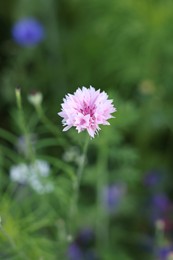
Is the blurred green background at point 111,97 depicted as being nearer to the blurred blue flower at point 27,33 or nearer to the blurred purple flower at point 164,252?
the blurred purple flower at point 164,252

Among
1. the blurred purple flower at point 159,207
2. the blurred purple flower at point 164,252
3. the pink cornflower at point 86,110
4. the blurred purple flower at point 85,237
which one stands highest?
the blurred purple flower at point 159,207

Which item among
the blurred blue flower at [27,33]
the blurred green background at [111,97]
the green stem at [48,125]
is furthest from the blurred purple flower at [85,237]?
the blurred blue flower at [27,33]

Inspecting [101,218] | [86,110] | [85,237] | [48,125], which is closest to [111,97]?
[48,125]

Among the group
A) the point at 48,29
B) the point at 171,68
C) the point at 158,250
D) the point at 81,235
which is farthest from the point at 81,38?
the point at 158,250

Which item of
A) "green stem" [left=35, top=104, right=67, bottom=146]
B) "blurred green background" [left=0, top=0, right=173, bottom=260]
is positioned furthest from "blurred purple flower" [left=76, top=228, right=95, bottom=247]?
"green stem" [left=35, top=104, right=67, bottom=146]

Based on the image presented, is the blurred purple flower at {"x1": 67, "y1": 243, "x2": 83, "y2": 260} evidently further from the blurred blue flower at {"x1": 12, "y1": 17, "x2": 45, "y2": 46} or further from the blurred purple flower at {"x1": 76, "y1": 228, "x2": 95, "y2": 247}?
the blurred blue flower at {"x1": 12, "y1": 17, "x2": 45, "y2": 46}

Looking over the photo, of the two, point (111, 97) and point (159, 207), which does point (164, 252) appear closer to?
point (159, 207)
